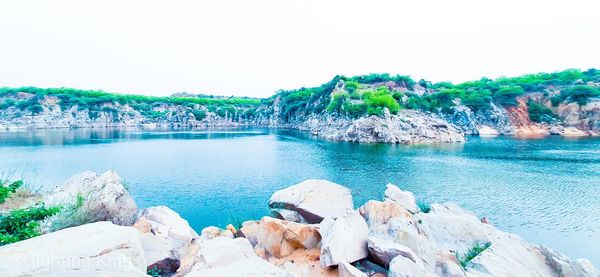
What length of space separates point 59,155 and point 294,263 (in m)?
42.6

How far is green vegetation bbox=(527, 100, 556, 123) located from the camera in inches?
3082

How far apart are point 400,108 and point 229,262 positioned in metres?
65.8

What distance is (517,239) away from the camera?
1189 centimetres

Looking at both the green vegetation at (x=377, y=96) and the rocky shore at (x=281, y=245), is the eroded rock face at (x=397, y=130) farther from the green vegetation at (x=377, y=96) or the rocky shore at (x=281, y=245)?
the rocky shore at (x=281, y=245)

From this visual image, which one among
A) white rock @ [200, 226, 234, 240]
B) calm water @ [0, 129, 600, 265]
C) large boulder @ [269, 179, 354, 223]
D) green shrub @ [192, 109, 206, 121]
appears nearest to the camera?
white rock @ [200, 226, 234, 240]

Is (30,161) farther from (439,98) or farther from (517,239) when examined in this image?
(439,98)

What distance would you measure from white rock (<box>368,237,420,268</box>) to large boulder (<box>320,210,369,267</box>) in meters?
0.41

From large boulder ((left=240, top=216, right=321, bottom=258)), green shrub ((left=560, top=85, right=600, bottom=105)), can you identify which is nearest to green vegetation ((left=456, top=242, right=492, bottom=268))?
large boulder ((left=240, top=216, right=321, bottom=258))

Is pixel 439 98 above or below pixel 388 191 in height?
above

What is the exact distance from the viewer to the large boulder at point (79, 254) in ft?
17.1

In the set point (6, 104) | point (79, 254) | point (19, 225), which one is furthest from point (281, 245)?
point (6, 104)

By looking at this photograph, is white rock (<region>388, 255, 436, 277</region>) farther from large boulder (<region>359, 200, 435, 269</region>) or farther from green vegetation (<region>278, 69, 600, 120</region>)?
green vegetation (<region>278, 69, 600, 120</region>)

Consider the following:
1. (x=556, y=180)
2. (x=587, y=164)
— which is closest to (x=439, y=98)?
(x=587, y=164)

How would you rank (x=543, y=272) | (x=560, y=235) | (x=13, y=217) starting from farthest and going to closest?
(x=560, y=235)
(x=543, y=272)
(x=13, y=217)
